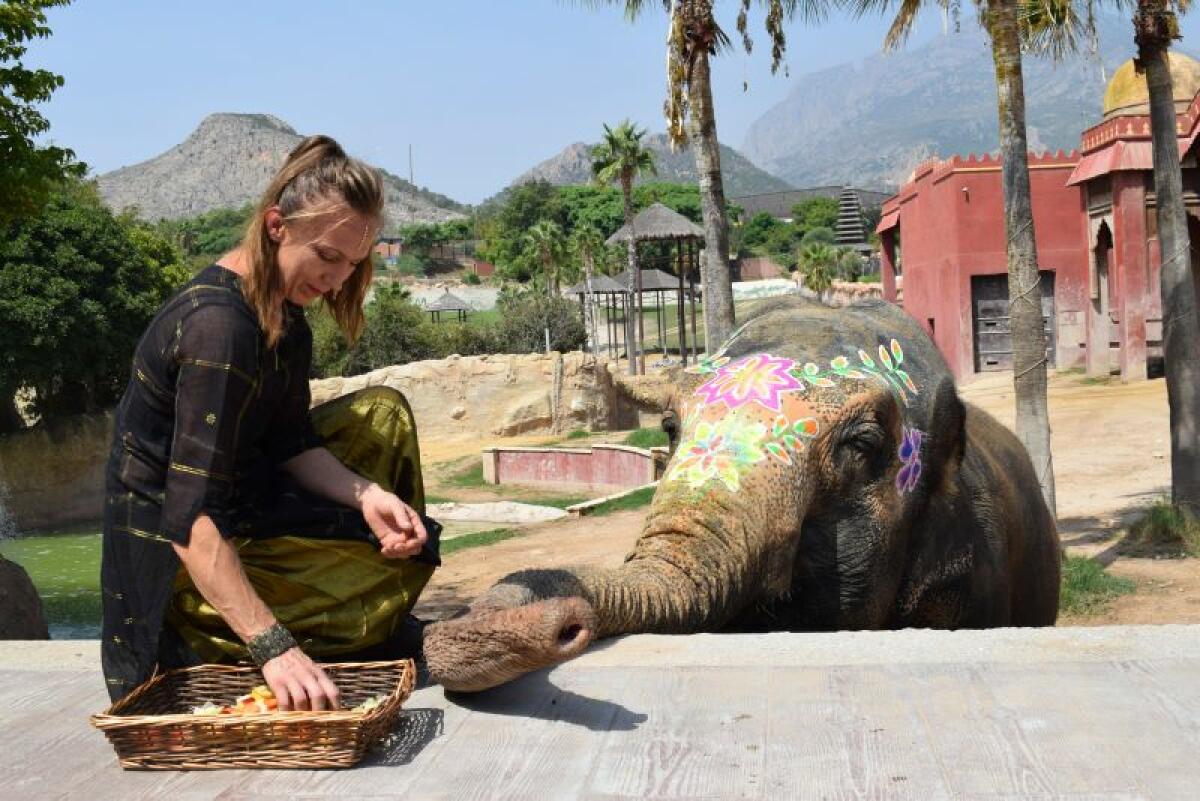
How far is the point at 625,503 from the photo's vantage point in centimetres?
2052

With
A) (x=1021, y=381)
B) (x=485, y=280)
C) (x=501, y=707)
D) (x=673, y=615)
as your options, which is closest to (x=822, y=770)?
(x=501, y=707)

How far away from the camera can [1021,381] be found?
36.8 ft

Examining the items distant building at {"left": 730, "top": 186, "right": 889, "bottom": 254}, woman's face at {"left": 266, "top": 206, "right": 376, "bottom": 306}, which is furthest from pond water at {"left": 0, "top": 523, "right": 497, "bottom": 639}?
distant building at {"left": 730, "top": 186, "right": 889, "bottom": 254}

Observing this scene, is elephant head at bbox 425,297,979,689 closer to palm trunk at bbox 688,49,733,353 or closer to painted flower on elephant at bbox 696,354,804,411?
painted flower on elephant at bbox 696,354,804,411

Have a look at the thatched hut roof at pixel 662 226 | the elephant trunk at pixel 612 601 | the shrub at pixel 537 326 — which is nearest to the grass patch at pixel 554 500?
the thatched hut roof at pixel 662 226

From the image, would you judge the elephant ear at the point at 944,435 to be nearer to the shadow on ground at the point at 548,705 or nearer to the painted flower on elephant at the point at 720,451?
the painted flower on elephant at the point at 720,451

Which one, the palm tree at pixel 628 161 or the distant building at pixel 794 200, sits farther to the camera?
the distant building at pixel 794 200

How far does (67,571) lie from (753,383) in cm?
1999

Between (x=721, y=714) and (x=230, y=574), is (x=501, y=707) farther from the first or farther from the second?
(x=230, y=574)

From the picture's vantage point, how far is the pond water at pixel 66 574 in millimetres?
16250

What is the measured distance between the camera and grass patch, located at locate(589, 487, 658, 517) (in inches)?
790

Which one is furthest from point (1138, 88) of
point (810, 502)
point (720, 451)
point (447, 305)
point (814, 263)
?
point (814, 263)

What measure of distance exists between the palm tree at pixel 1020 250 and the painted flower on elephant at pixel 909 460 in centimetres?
687

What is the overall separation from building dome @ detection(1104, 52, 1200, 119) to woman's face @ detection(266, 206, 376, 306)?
26020 mm
